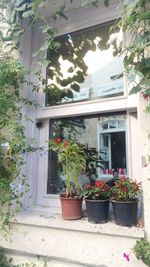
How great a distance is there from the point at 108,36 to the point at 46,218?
121 cm

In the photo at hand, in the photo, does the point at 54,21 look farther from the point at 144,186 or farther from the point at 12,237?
the point at 12,237

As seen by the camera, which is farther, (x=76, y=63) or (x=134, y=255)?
(x=76, y=63)

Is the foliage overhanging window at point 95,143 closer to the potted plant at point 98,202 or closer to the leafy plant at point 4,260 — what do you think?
the potted plant at point 98,202

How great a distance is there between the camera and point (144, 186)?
1.24 metres

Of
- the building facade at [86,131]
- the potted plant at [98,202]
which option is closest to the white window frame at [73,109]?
the building facade at [86,131]

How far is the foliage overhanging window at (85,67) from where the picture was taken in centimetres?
167

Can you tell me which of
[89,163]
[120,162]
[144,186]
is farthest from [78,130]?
[144,186]

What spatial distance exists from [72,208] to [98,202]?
0.17m

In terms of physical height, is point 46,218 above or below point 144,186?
below

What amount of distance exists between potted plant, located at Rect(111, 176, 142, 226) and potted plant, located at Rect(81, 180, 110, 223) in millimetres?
57

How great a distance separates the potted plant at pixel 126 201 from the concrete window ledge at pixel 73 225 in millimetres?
38

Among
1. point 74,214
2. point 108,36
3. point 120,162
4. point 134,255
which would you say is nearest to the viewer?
point 134,255

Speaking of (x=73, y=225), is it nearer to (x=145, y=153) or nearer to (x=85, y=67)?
(x=145, y=153)

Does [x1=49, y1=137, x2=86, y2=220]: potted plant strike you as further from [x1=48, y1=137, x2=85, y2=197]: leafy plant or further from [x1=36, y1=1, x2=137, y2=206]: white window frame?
[x1=36, y1=1, x2=137, y2=206]: white window frame
